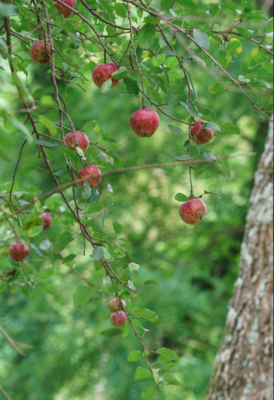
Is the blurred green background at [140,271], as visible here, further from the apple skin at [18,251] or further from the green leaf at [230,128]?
the green leaf at [230,128]

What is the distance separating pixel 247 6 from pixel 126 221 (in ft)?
7.94

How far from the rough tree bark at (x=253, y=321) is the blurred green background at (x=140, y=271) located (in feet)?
1.99

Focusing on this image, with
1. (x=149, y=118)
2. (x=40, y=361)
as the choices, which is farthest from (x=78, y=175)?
(x=40, y=361)

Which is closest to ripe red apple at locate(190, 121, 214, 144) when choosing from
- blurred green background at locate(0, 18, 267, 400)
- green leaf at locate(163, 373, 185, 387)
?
green leaf at locate(163, 373, 185, 387)

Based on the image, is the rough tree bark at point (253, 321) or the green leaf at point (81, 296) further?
the rough tree bark at point (253, 321)

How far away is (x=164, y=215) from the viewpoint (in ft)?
9.84

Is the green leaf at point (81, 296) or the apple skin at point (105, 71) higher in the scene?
the apple skin at point (105, 71)

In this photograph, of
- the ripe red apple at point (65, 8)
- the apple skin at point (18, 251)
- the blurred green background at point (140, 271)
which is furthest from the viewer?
the blurred green background at point (140, 271)

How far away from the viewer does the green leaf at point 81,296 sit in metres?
0.91

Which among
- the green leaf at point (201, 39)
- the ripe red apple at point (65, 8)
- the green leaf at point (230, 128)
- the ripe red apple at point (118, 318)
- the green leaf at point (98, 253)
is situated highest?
the ripe red apple at point (65, 8)

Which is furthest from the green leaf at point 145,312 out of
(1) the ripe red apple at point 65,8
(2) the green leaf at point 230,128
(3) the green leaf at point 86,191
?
(1) the ripe red apple at point 65,8

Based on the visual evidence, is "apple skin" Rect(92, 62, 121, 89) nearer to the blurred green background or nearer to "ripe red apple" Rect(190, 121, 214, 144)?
"ripe red apple" Rect(190, 121, 214, 144)

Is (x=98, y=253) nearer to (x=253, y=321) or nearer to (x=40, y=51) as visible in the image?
(x=40, y=51)

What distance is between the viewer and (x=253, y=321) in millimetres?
1459
